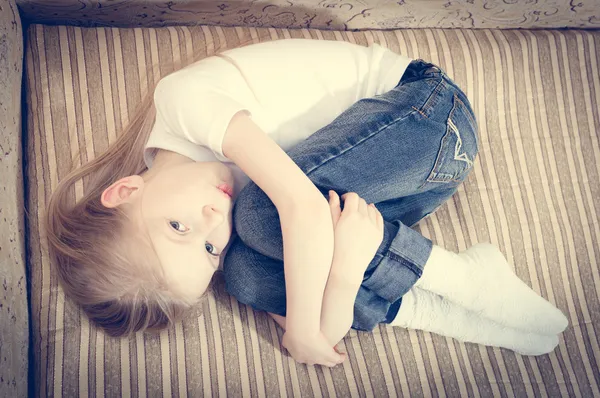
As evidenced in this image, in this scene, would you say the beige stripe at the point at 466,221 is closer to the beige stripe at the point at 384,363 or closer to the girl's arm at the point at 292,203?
the beige stripe at the point at 384,363

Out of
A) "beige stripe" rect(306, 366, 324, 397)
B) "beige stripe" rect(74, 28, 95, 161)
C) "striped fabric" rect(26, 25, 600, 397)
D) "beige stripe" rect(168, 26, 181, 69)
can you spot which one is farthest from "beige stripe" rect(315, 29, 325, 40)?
"beige stripe" rect(306, 366, 324, 397)

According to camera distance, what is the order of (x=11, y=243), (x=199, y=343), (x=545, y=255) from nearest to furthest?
(x=11, y=243), (x=199, y=343), (x=545, y=255)

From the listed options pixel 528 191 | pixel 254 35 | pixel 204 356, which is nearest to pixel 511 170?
pixel 528 191

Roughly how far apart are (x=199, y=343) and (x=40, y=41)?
760mm

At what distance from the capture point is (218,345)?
983 millimetres

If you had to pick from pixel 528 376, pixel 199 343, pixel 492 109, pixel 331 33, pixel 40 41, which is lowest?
pixel 528 376

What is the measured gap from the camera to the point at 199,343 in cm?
98

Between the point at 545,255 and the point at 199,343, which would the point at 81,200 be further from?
the point at 545,255

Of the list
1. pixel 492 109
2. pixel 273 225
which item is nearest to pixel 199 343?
pixel 273 225

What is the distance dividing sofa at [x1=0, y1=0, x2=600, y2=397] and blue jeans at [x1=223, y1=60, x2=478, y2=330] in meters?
0.12

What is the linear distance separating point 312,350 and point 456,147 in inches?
18.9

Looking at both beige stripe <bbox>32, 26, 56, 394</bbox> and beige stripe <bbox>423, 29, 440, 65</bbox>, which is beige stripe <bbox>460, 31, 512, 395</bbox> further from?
beige stripe <bbox>32, 26, 56, 394</bbox>

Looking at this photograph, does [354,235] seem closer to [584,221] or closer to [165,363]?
[165,363]

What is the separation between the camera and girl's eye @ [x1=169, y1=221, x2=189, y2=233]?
82cm
